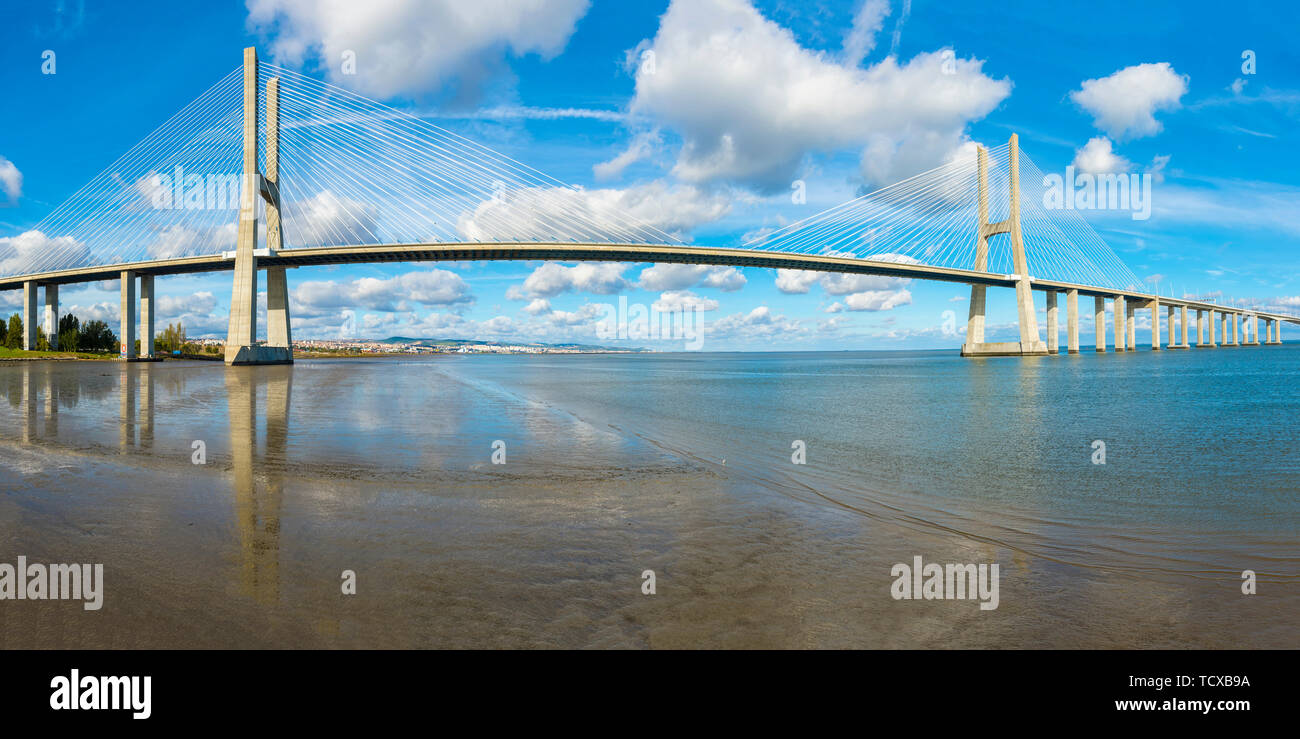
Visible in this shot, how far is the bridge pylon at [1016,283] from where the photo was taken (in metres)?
84.2

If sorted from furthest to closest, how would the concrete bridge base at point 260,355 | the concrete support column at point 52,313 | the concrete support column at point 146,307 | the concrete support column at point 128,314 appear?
the concrete support column at point 52,313
the concrete support column at point 146,307
the concrete support column at point 128,314
the concrete bridge base at point 260,355

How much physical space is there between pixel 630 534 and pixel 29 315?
111880 millimetres

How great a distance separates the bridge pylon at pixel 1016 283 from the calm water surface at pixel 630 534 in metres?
76.3

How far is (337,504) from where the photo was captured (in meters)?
7.76

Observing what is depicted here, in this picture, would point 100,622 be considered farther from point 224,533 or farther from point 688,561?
point 688,561

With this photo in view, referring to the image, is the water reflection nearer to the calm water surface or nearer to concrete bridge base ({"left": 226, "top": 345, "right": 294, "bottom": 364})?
the calm water surface

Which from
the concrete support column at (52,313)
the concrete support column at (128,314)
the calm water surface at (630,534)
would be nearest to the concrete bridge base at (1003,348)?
the calm water surface at (630,534)

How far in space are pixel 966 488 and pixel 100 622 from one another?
10.7 m

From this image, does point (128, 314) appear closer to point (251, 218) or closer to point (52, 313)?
point (52, 313)

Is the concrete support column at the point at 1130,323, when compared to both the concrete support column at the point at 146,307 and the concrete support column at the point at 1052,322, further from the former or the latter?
the concrete support column at the point at 146,307

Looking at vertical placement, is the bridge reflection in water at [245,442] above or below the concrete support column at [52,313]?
below

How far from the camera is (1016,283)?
8394 centimetres

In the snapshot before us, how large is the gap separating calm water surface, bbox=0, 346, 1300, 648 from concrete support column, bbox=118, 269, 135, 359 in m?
76.9

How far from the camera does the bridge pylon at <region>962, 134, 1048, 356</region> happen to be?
8419 centimetres
